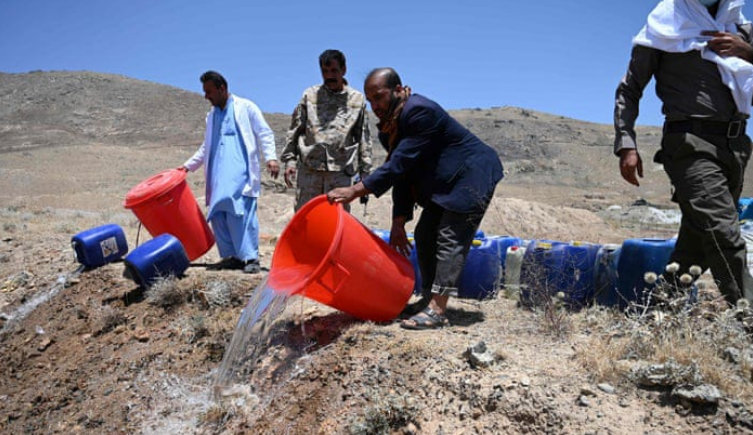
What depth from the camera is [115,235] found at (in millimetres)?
4746

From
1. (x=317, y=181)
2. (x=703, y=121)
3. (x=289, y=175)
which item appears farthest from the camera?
(x=289, y=175)

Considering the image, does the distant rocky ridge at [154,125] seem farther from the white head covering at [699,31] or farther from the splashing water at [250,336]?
the splashing water at [250,336]

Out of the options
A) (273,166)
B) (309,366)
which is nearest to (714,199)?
(309,366)

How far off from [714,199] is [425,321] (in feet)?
4.84

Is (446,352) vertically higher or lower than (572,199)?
higher

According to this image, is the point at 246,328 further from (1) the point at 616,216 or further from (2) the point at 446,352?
(1) the point at 616,216

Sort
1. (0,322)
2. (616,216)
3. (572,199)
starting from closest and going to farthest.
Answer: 1. (0,322)
2. (616,216)
3. (572,199)

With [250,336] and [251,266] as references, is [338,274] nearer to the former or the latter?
[250,336]

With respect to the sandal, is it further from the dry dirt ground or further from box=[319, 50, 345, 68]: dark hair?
box=[319, 50, 345, 68]: dark hair

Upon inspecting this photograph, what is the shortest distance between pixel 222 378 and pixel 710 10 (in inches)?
120

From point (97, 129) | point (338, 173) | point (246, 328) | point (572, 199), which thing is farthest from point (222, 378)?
point (97, 129)

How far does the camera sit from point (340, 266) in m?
2.83

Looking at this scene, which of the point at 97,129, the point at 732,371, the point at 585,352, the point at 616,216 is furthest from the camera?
the point at 97,129

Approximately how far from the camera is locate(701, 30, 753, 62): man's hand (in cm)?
258
